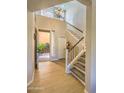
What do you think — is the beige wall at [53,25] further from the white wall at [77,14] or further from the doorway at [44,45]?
the white wall at [77,14]

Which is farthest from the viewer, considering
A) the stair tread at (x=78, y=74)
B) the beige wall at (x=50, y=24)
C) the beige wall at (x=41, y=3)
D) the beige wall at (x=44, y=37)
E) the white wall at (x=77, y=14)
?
the beige wall at (x=44, y=37)

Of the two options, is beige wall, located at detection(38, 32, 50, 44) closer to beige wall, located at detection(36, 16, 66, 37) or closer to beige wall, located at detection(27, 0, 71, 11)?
beige wall, located at detection(36, 16, 66, 37)

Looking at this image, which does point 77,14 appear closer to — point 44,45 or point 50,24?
point 50,24

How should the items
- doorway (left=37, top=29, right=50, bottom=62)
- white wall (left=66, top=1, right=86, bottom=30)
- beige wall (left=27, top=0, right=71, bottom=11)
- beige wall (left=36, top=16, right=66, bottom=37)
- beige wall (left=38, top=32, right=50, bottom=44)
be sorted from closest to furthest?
beige wall (left=27, top=0, right=71, bottom=11) < white wall (left=66, top=1, right=86, bottom=30) < beige wall (left=36, top=16, right=66, bottom=37) < doorway (left=37, top=29, right=50, bottom=62) < beige wall (left=38, top=32, right=50, bottom=44)

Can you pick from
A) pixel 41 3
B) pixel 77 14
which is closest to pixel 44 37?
pixel 77 14

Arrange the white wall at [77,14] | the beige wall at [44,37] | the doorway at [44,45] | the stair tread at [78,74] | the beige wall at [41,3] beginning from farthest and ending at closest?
1. the beige wall at [44,37]
2. the doorway at [44,45]
3. the white wall at [77,14]
4. the stair tread at [78,74]
5. the beige wall at [41,3]

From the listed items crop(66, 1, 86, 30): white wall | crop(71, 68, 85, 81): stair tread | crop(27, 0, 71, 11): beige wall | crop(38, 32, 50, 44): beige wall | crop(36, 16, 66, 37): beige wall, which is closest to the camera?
crop(27, 0, 71, 11): beige wall

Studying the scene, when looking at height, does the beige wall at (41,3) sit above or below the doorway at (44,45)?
above

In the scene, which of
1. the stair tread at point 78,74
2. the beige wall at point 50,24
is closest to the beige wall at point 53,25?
the beige wall at point 50,24

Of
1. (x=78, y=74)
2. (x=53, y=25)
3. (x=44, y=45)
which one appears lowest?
(x=78, y=74)

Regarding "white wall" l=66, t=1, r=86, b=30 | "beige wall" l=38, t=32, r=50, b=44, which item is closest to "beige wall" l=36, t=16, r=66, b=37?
"beige wall" l=38, t=32, r=50, b=44
